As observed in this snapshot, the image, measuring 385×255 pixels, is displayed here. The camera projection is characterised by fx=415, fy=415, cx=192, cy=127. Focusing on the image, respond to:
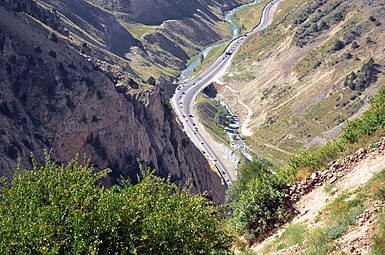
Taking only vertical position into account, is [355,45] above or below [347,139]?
below

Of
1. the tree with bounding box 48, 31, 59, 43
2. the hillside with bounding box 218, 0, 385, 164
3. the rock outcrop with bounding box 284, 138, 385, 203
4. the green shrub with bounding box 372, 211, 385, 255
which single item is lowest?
the hillside with bounding box 218, 0, 385, 164

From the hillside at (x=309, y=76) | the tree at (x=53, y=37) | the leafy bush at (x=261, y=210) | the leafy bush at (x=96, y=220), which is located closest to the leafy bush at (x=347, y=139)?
the leafy bush at (x=261, y=210)

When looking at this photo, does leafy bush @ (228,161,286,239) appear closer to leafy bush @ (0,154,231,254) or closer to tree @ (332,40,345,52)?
leafy bush @ (0,154,231,254)

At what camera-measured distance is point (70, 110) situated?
72938 mm

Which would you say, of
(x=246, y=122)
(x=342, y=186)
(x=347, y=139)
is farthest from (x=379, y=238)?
(x=246, y=122)

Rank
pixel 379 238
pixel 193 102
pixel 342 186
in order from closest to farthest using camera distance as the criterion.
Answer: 1. pixel 379 238
2. pixel 342 186
3. pixel 193 102

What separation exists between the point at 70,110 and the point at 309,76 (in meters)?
97.6

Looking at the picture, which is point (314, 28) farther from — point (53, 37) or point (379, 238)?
point (379, 238)

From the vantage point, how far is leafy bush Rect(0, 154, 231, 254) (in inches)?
632

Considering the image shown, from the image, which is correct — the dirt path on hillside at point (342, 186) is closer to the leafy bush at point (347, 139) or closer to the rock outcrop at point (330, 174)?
the rock outcrop at point (330, 174)

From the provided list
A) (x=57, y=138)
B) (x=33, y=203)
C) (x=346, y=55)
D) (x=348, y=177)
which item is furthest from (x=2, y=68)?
(x=346, y=55)

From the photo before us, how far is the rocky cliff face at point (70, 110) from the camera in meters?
65.8

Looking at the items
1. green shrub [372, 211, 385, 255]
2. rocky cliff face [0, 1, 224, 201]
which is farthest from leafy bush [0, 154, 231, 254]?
rocky cliff face [0, 1, 224, 201]

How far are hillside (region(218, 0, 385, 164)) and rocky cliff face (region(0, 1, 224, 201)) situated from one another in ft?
142
